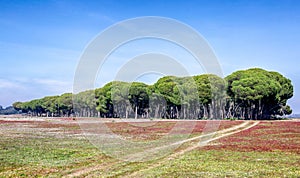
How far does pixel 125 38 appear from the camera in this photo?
1454 inches

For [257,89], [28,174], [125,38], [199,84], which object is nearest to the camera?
[28,174]

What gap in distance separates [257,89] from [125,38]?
7544cm

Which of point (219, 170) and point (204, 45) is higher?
point (204, 45)

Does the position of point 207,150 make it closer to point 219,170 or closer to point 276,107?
point 219,170

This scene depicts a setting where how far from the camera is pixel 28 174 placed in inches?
824

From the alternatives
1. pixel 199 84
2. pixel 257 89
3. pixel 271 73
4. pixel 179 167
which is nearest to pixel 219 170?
pixel 179 167

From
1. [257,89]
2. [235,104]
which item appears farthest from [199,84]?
[257,89]

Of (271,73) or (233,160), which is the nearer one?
(233,160)

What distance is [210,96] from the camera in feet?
377

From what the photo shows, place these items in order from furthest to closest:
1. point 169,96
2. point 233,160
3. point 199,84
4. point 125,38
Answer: point 169,96, point 199,84, point 125,38, point 233,160

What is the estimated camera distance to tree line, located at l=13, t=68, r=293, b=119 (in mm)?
105688

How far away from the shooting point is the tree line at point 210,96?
105688 millimetres

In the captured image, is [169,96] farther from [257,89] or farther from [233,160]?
[233,160]

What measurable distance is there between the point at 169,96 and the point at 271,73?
4057 cm
